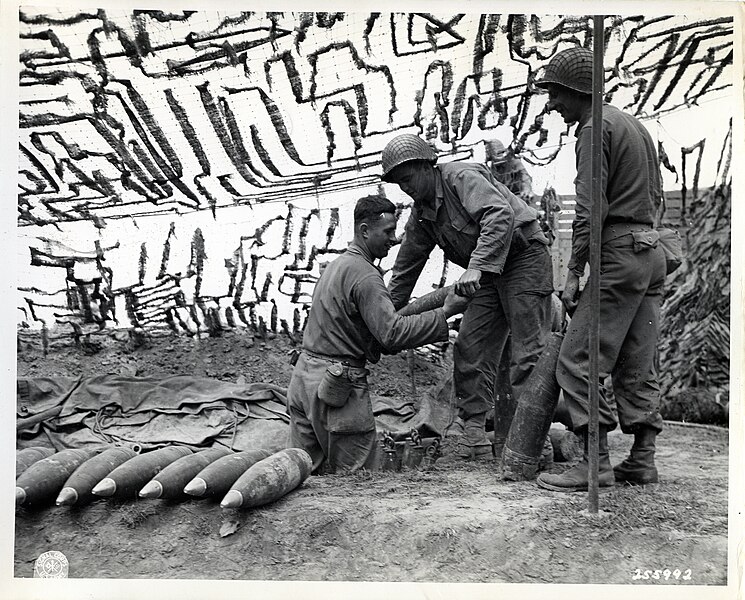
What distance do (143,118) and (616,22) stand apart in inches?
125

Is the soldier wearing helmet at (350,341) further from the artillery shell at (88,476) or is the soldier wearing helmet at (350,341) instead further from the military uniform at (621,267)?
the artillery shell at (88,476)

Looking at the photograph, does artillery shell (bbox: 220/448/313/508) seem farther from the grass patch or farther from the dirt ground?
the grass patch

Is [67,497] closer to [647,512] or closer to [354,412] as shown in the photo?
[354,412]

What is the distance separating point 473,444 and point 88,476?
2480 mm

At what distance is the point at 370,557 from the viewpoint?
5625mm

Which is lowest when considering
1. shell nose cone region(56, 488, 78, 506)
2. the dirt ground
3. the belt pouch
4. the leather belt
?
the dirt ground

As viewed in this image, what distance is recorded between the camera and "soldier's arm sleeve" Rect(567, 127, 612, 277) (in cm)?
577

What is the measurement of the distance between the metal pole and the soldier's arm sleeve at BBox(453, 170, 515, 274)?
64 centimetres

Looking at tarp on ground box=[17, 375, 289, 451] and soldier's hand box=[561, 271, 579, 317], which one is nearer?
soldier's hand box=[561, 271, 579, 317]

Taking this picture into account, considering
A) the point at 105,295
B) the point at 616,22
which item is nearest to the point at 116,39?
the point at 105,295

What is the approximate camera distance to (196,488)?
18.4 feet

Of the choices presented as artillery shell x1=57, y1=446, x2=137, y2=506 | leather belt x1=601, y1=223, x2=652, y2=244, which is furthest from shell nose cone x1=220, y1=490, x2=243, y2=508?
leather belt x1=601, y1=223, x2=652, y2=244

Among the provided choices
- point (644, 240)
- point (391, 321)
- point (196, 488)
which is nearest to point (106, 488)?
point (196, 488)

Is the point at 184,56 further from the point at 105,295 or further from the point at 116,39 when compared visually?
the point at 105,295
